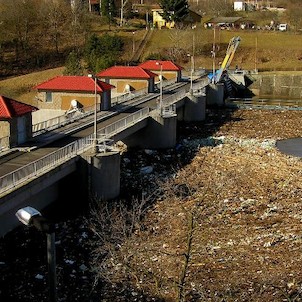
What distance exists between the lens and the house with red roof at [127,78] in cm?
4378

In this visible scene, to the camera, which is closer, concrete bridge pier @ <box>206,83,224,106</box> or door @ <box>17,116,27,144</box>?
door @ <box>17,116,27,144</box>

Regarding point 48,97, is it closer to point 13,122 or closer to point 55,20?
point 13,122

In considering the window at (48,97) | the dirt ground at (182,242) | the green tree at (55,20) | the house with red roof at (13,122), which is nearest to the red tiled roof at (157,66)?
the window at (48,97)

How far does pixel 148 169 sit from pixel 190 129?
13.3 metres

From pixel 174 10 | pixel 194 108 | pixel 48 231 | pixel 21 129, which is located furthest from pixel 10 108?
pixel 174 10

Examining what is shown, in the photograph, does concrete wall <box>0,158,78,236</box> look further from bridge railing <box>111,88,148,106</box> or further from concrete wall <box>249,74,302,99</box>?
concrete wall <box>249,74,302,99</box>

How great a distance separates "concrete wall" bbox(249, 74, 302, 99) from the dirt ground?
42668 millimetres

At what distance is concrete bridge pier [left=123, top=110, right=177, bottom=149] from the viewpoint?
32.0 meters

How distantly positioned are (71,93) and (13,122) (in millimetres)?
11849

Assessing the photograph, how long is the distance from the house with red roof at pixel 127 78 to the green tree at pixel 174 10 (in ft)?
169

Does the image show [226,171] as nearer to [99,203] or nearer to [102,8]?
[99,203]

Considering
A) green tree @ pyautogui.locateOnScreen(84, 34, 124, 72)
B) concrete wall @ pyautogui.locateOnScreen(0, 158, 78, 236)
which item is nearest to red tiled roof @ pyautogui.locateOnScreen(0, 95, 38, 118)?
concrete wall @ pyautogui.locateOnScreen(0, 158, 78, 236)

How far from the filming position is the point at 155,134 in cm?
3197

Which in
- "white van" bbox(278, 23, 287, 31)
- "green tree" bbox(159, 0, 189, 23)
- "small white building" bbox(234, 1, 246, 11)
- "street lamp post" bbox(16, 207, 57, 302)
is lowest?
"street lamp post" bbox(16, 207, 57, 302)
